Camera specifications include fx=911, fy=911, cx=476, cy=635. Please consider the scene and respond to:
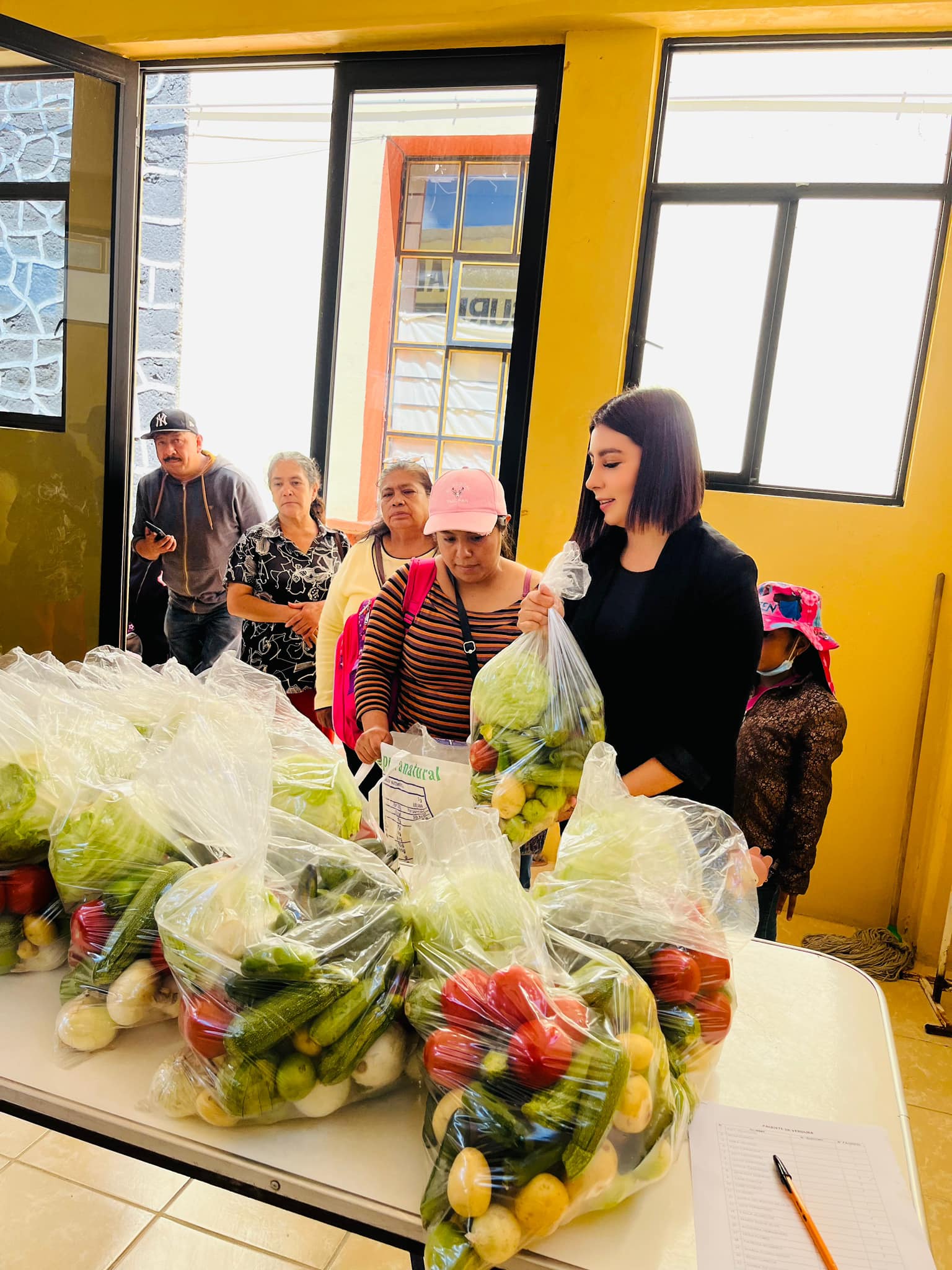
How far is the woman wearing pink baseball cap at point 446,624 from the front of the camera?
72.7 inches

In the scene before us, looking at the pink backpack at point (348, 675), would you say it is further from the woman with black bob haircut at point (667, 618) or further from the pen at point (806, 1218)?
the pen at point (806, 1218)

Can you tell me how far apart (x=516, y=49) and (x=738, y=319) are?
1.09 metres

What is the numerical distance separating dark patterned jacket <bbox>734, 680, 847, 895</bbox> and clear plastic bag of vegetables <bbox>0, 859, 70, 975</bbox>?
155cm

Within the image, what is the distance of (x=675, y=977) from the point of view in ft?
2.84

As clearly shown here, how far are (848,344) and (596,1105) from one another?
104 inches

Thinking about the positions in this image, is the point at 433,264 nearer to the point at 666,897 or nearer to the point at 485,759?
the point at 485,759

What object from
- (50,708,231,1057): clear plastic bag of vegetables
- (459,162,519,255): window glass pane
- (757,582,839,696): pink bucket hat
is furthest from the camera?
(459,162,519,255): window glass pane

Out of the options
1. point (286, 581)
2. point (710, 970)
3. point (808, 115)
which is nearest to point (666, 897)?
point (710, 970)

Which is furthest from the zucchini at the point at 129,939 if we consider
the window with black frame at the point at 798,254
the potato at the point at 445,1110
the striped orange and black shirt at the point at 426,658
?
the window with black frame at the point at 798,254

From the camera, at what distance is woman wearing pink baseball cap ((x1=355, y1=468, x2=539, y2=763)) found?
1.85 meters

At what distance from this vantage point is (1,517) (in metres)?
3.41

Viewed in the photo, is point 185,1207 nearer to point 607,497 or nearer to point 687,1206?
point 687,1206

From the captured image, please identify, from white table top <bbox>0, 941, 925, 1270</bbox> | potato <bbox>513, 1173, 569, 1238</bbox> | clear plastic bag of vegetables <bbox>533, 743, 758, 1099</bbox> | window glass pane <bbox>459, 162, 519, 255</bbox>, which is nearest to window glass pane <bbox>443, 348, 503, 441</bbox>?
window glass pane <bbox>459, 162, 519, 255</bbox>

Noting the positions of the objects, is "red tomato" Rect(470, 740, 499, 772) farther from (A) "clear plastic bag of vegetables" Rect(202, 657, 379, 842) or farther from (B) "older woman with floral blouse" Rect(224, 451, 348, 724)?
(B) "older woman with floral blouse" Rect(224, 451, 348, 724)
